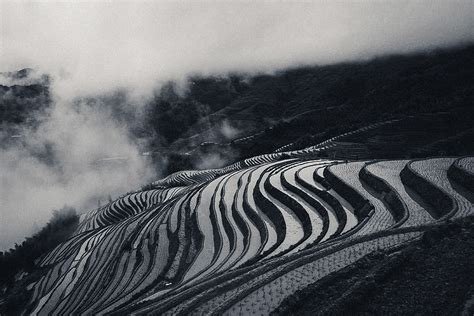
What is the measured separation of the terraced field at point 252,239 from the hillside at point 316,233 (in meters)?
0.07

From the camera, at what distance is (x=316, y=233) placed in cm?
1402

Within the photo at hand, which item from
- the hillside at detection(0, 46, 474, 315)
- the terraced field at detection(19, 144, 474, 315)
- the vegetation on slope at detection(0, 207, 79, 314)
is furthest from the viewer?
the vegetation on slope at detection(0, 207, 79, 314)

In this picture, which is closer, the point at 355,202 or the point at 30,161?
the point at 355,202

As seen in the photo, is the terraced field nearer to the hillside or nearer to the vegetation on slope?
the hillside

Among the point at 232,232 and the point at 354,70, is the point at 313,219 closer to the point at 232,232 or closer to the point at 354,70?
the point at 232,232

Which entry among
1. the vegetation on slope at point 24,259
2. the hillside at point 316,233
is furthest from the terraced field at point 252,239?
the vegetation on slope at point 24,259

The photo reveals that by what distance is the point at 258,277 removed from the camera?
9.20 meters

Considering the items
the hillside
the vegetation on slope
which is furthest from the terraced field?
the vegetation on slope

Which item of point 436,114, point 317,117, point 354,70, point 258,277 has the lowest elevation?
point 258,277

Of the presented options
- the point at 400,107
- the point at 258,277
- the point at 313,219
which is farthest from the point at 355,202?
the point at 400,107

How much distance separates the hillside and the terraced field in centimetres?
7

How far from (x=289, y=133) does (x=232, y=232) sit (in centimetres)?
4075

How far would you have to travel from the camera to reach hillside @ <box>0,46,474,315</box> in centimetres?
754

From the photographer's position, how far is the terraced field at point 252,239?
8961 millimetres
